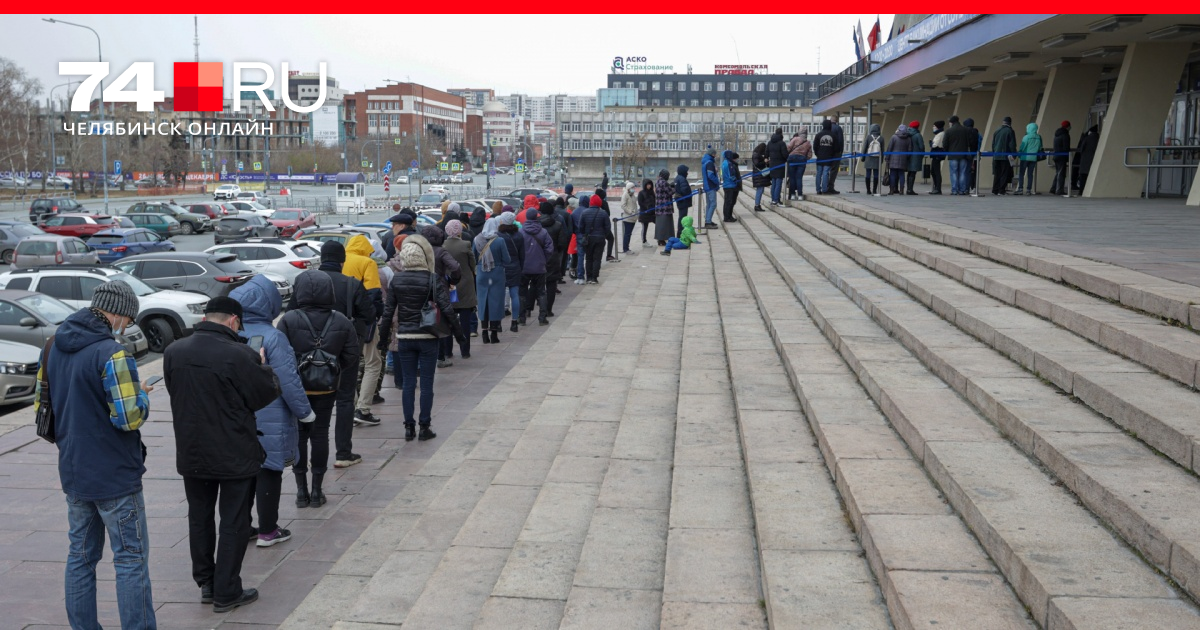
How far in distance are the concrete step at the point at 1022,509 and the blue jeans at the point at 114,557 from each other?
417 cm

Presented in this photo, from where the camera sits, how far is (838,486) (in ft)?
17.7

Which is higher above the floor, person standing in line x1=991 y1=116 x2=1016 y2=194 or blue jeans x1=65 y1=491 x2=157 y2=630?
person standing in line x1=991 y1=116 x2=1016 y2=194

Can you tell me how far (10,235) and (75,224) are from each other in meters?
5.75

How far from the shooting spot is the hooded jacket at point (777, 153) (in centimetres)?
2273

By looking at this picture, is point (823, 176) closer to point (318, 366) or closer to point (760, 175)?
point (760, 175)

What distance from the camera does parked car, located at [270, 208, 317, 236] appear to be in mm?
42688

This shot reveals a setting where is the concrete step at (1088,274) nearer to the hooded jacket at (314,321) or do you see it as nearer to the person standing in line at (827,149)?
the hooded jacket at (314,321)

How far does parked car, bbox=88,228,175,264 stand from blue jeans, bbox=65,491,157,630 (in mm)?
27453

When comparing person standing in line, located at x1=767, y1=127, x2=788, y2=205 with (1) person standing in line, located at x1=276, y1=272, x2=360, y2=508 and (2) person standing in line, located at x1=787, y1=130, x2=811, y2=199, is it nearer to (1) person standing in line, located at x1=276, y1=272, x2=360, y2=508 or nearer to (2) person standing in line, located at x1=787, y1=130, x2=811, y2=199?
(2) person standing in line, located at x1=787, y1=130, x2=811, y2=199

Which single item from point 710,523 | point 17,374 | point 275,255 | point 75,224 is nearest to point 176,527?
point 710,523

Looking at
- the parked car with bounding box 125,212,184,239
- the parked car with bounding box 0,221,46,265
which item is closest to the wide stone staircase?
the parked car with bounding box 0,221,46,265

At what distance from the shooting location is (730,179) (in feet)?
77.2

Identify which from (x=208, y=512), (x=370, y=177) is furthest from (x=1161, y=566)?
(x=370, y=177)

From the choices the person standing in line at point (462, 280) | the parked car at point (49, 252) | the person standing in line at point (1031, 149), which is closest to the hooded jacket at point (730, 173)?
the person standing in line at point (1031, 149)
